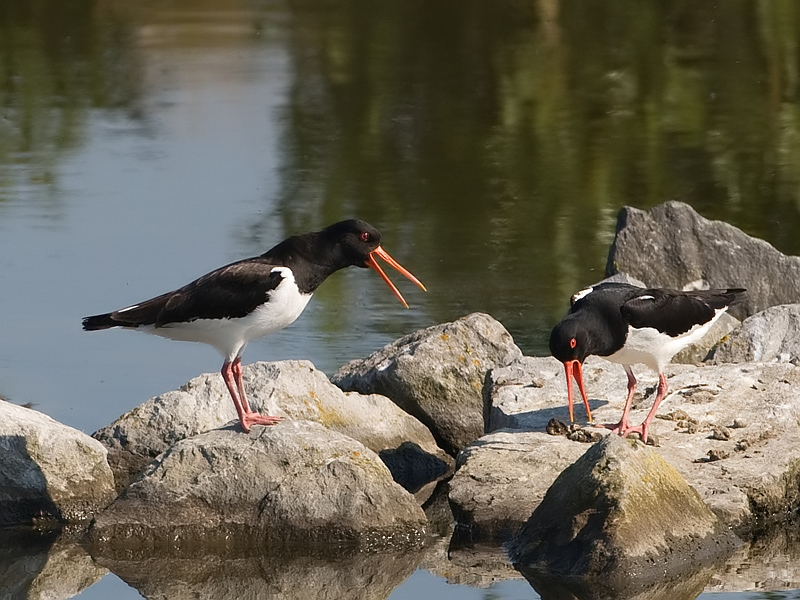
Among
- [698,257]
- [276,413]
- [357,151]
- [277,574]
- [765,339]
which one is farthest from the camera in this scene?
[357,151]

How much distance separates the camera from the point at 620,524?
7559 millimetres

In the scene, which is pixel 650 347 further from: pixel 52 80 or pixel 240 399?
pixel 52 80

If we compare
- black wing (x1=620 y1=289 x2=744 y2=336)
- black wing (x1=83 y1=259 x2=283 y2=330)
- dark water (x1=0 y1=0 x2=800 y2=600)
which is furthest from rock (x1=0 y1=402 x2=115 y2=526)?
black wing (x1=620 y1=289 x2=744 y2=336)

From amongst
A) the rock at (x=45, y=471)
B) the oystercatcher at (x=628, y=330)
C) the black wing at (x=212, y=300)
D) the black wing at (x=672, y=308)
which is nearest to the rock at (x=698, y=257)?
the black wing at (x=672, y=308)

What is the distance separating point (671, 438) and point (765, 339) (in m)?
1.58

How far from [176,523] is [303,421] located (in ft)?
3.02

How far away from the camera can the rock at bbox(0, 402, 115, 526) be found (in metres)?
8.59

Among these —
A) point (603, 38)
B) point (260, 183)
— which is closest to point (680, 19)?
point (603, 38)

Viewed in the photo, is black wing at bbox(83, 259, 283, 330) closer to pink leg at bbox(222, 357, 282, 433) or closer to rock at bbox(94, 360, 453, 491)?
pink leg at bbox(222, 357, 282, 433)

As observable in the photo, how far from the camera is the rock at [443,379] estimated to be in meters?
9.81

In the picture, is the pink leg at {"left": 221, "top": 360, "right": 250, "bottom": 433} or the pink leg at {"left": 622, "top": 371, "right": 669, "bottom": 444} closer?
the pink leg at {"left": 221, "top": 360, "right": 250, "bottom": 433}

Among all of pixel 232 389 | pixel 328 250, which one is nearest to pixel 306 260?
pixel 328 250

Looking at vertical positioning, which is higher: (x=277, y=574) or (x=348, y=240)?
(x=348, y=240)

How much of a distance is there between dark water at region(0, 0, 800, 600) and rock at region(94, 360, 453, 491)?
0.83 m
